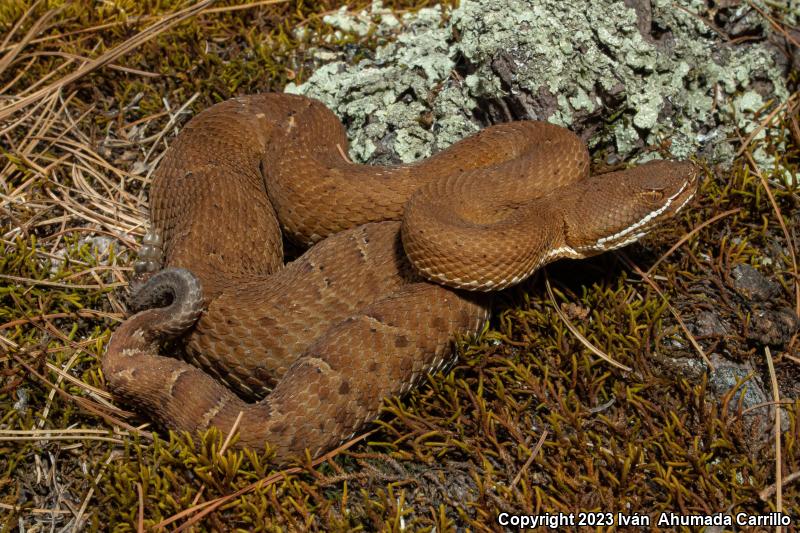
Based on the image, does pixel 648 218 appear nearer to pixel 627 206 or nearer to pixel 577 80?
pixel 627 206

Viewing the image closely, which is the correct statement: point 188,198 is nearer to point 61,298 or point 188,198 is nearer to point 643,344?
point 61,298

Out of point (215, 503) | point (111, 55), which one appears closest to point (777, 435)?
point (215, 503)

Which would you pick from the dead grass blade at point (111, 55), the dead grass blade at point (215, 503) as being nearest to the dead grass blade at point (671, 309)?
the dead grass blade at point (215, 503)

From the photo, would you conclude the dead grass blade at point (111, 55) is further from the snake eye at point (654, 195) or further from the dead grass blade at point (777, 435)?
the dead grass blade at point (777, 435)

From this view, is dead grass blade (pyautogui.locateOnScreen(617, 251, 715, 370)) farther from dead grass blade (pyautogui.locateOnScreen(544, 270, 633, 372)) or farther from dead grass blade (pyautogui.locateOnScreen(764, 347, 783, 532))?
dead grass blade (pyautogui.locateOnScreen(544, 270, 633, 372))


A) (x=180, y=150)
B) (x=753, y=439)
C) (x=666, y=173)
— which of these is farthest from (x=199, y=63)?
(x=753, y=439)

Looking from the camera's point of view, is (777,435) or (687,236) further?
(687,236)

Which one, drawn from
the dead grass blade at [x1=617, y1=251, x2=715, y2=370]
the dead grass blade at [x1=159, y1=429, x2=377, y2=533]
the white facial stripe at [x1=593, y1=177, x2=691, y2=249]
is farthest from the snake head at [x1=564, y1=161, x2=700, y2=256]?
the dead grass blade at [x1=159, y1=429, x2=377, y2=533]
